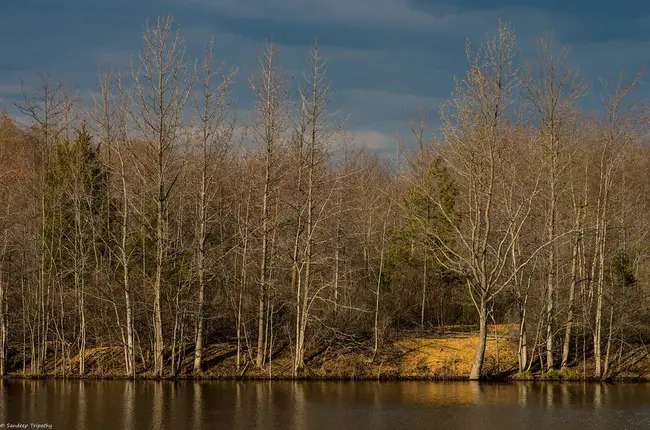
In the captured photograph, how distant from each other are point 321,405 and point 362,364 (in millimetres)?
7970

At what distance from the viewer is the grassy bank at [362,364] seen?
2864cm

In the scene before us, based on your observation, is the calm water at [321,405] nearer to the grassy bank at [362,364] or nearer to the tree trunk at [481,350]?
the tree trunk at [481,350]

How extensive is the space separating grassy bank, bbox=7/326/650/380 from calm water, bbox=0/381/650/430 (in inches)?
59.7

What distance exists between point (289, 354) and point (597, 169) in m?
16.3

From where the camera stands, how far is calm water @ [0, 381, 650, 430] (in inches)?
729

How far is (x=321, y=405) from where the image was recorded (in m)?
21.6

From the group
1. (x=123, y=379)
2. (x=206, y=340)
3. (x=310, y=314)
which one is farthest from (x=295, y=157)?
(x=123, y=379)

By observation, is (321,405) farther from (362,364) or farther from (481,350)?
(481,350)

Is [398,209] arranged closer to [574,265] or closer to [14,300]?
[574,265]

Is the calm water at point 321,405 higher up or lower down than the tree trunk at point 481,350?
lower down

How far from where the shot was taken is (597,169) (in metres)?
30.7

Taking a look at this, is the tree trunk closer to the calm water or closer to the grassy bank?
the grassy bank

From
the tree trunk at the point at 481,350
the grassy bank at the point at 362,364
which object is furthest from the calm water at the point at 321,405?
the grassy bank at the point at 362,364

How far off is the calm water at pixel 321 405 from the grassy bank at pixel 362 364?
4.98ft
